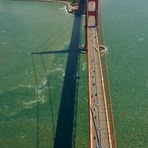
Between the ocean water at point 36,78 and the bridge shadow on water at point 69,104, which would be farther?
the ocean water at point 36,78

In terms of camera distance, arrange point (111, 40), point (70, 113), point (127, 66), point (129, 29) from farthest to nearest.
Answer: point (129, 29), point (111, 40), point (127, 66), point (70, 113)

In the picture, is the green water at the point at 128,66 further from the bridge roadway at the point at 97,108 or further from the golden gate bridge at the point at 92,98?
the bridge roadway at the point at 97,108

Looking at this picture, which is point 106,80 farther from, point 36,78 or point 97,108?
point 97,108

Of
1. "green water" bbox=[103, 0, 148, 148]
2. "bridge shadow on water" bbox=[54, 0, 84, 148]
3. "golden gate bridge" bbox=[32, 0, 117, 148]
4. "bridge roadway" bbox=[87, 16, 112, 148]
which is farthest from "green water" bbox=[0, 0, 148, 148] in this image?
"bridge roadway" bbox=[87, 16, 112, 148]

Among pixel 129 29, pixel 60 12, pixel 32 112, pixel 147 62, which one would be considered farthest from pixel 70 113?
pixel 60 12

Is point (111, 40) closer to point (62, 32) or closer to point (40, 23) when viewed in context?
point (62, 32)

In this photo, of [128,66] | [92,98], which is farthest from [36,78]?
[128,66]

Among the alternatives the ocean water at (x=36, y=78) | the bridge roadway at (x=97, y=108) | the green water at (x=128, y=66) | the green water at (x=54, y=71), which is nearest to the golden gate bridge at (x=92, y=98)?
the bridge roadway at (x=97, y=108)
